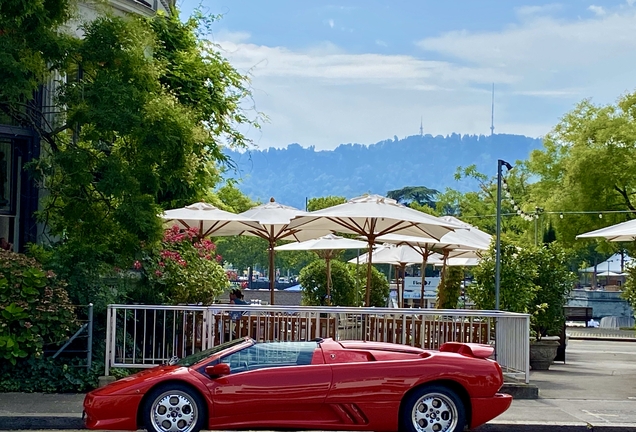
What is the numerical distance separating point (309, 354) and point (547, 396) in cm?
558

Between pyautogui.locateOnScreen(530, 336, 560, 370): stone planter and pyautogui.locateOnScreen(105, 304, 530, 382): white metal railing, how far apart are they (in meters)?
4.52

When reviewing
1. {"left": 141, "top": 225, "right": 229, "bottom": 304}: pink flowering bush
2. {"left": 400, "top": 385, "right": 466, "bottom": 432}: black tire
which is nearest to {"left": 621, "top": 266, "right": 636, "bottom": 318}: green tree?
{"left": 141, "top": 225, "right": 229, "bottom": 304}: pink flowering bush

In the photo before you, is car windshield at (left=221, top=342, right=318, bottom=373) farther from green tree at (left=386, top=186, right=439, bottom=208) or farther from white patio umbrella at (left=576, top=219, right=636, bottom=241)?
green tree at (left=386, top=186, right=439, bottom=208)

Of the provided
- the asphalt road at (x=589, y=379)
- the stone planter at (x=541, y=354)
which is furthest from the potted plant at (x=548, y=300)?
the asphalt road at (x=589, y=379)

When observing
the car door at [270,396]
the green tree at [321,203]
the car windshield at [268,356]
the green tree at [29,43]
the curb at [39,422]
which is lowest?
the curb at [39,422]

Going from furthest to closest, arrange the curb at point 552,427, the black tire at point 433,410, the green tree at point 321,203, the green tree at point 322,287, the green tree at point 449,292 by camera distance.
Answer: the green tree at point 321,203, the green tree at point 322,287, the green tree at point 449,292, the curb at point 552,427, the black tire at point 433,410

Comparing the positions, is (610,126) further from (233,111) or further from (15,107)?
(15,107)

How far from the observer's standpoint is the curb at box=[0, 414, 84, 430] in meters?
11.4

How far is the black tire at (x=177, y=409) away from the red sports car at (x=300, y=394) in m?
0.01

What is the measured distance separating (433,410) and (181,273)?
712 centimetres

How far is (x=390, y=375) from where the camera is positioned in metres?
10.3

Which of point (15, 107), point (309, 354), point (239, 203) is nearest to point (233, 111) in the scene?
point (15, 107)

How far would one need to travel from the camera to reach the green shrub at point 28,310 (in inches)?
535

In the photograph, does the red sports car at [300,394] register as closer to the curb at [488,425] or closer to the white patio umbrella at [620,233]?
the curb at [488,425]
